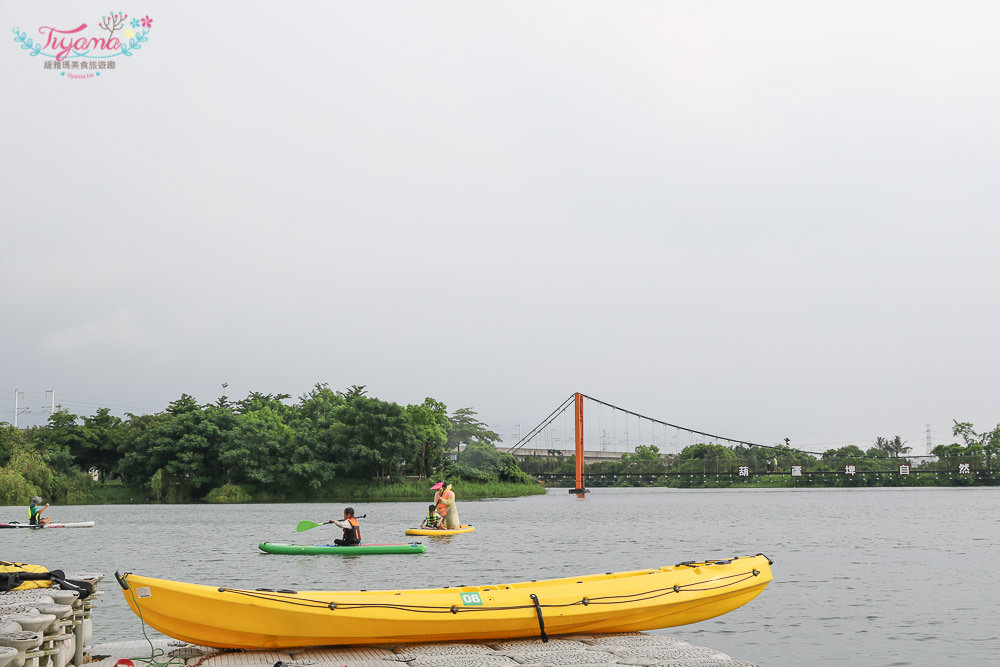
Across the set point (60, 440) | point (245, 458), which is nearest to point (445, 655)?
point (245, 458)

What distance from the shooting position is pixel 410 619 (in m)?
8.02

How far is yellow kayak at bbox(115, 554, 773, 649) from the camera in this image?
7598 millimetres

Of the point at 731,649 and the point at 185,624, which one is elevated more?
the point at 185,624

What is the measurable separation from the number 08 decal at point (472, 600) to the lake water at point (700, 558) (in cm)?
324

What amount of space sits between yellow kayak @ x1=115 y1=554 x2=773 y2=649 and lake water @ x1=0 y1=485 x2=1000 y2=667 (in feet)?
4.20

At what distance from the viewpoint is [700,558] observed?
19.5m

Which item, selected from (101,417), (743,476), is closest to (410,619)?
(101,417)

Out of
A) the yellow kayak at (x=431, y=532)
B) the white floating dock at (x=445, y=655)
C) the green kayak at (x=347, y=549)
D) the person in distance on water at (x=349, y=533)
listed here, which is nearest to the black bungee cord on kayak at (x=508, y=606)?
the white floating dock at (x=445, y=655)

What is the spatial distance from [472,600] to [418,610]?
1.87ft

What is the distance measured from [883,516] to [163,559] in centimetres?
3278

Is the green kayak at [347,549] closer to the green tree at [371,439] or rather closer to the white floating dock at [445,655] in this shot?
the white floating dock at [445,655]

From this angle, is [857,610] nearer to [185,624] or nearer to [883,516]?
[185,624]

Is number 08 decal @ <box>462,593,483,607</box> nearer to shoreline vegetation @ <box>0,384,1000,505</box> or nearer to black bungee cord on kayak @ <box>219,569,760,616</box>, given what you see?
black bungee cord on kayak @ <box>219,569,760,616</box>

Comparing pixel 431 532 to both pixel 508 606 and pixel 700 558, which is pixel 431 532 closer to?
pixel 700 558
